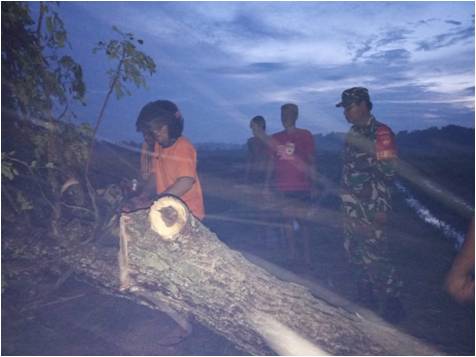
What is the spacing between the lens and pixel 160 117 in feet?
11.8

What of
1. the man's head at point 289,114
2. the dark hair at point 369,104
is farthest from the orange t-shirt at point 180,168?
the man's head at point 289,114

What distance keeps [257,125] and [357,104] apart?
2.51 metres

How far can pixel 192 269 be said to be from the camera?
3287 millimetres

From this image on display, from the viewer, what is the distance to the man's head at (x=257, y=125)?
6.31 meters

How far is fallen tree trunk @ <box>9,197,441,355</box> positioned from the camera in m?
3.08

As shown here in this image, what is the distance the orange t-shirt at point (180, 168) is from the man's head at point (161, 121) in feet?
0.28

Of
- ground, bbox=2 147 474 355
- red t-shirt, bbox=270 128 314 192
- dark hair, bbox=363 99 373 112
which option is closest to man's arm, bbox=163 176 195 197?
ground, bbox=2 147 474 355

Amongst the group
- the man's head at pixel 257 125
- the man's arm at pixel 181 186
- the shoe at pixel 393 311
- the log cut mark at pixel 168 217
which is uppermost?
the man's head at pixel 257 125

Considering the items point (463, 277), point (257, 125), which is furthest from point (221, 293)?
point (257, 125)

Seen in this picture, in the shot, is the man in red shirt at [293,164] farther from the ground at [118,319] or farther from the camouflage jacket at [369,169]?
Result: the camouflage jacket at [369,169]

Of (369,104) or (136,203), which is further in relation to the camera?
(369,104)

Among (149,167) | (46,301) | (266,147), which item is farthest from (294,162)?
(46,301)

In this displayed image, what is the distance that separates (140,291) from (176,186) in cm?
92

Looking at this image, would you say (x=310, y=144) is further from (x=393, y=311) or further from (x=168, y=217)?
(x=168, y=217)
